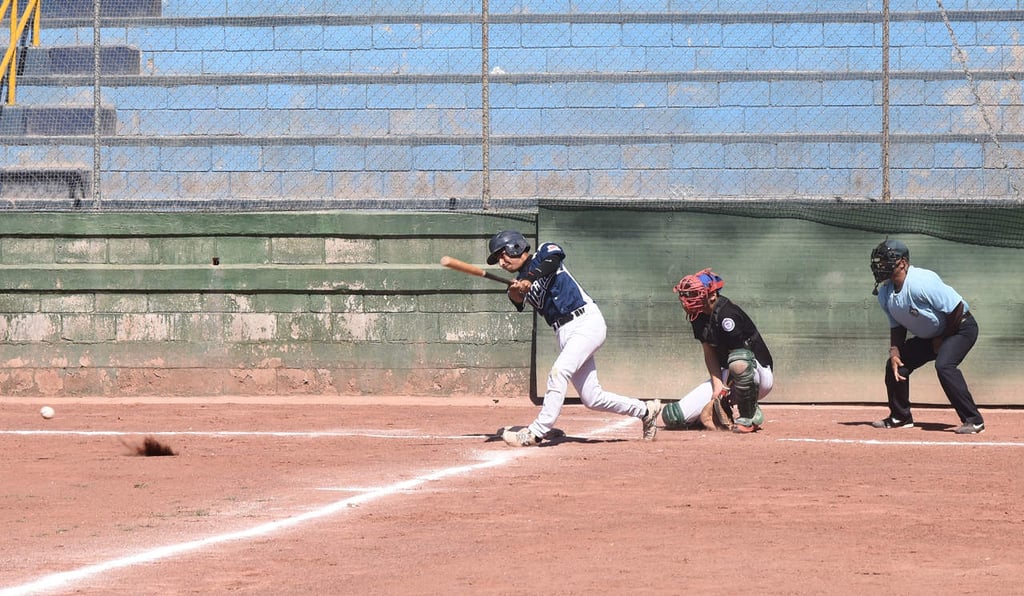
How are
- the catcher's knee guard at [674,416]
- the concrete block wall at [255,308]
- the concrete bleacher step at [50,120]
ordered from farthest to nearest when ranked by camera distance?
the concrete bleacher step at [50,120] < the concrete block wall at [255,308] < the catcher's knee guard at [674,416]

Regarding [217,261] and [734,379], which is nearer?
[734,379]

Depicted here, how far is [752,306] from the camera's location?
13.8m

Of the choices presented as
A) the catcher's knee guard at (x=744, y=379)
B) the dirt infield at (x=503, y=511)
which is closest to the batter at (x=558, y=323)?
the dirt infield at (x=503, y=511)

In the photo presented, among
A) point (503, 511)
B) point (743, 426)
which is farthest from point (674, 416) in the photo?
point (503, 511)

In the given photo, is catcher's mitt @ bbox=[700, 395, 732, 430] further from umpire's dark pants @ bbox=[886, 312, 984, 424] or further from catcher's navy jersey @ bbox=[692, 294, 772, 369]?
umpire's dark pants @ bbox=[886, 312, 984, 424]

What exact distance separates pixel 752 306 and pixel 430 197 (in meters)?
3.79

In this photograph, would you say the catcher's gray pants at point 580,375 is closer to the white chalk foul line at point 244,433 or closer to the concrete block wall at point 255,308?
the white chalk foul line at point 244,433

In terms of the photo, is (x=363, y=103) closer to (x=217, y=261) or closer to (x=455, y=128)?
(x=455, y=128)

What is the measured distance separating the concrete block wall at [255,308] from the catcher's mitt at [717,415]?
3292 millimetres

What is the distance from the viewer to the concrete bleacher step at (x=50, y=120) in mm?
16469

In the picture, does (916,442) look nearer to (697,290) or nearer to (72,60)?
(697,290)

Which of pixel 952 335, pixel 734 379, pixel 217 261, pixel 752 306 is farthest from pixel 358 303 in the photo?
pixel 952 335

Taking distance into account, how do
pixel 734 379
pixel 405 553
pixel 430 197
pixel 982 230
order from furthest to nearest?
pixel 430 197, pixel 982 230, pixel 734 379, pixel 405 553

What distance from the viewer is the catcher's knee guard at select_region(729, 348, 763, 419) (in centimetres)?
1060
